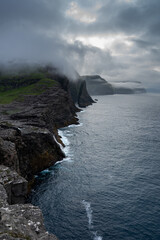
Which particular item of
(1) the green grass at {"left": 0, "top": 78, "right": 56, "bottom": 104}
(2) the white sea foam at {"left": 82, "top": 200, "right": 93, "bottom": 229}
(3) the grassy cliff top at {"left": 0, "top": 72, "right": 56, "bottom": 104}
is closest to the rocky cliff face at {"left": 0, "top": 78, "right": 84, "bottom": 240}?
(1) the green grass at {"left": 0, "top": 78, "right": 56, "bottom": 104}

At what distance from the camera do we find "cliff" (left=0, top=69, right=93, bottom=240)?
53.5 feet

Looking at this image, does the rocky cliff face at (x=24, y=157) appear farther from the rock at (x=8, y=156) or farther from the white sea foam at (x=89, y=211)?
the white sea foam at (x=89, y=211)

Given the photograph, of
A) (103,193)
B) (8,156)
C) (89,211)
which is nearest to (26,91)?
(8,156)

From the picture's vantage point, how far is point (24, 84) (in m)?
134

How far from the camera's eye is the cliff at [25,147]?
53.5 feet

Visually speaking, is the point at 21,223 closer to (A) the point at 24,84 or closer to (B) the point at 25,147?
(B) the point at 25,147

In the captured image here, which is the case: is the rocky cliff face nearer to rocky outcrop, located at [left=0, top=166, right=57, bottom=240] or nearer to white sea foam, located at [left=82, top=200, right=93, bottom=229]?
rocky outcrop, located at [left=0, top=166, right=57, bottom=240]

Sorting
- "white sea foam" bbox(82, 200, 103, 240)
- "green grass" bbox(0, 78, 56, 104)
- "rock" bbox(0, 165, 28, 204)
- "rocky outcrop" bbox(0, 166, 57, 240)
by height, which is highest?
"green grass" bbox(0, 78, 56, 104)

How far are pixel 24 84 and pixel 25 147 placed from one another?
9522 centimetres

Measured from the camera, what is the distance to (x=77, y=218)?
3347 centimetres

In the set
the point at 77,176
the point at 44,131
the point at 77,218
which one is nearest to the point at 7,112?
the point at 44,131

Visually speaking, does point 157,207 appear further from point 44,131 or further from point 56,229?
point 44,131

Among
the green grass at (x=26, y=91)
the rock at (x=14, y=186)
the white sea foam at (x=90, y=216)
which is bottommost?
the white sea foam at (x=90, y=216)

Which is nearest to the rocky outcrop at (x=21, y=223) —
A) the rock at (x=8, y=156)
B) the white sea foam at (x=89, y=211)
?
the rock at (x=8, y=156)
